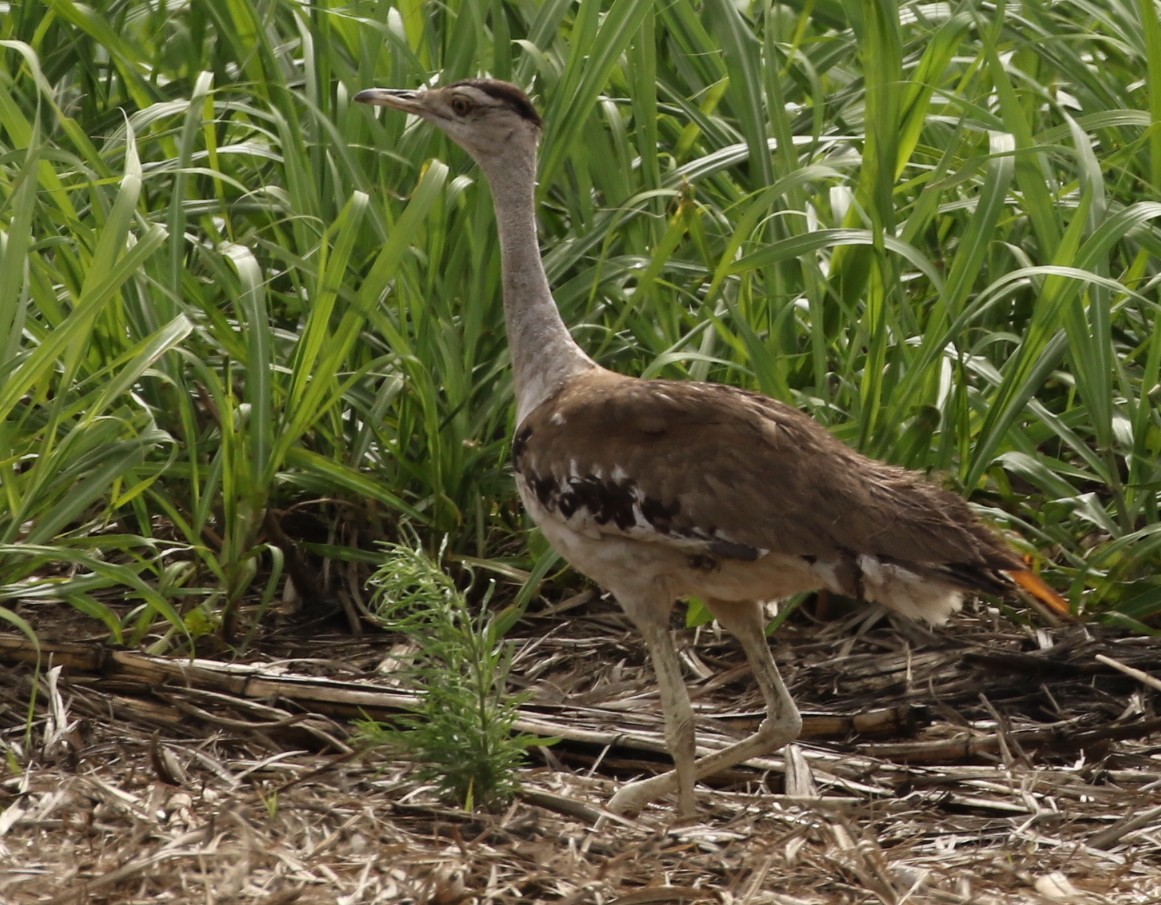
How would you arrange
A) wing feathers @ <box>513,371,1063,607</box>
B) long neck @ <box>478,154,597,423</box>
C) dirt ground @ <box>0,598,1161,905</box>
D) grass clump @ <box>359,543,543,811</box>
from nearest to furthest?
1. dirt ground @ <box>0,598,1161,905</box>
2. grass clump @ <box>359,543,543,811</box>
3. wing feathers @ <box>513,371,1063,607</box>
4. long neck @ <box>478,154,597,423</box>

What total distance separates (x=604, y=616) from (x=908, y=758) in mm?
992

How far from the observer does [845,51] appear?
5168 mm

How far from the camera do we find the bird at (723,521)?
3.54 metres

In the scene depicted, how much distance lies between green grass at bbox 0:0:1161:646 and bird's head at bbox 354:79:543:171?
0.52ft

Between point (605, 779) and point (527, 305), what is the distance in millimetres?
1168

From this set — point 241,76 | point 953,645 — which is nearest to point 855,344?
point 953,645

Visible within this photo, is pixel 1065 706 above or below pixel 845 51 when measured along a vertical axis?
below

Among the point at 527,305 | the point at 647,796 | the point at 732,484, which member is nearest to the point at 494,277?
the point at 527,305

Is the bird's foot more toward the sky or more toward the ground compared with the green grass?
more toward the ground

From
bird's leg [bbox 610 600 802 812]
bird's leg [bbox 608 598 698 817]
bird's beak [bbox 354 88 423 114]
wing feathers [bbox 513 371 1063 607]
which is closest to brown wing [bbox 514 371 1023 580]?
wing feathers [bbox 513 371 1063 607]

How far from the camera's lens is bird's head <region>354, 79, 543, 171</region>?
4.27 m

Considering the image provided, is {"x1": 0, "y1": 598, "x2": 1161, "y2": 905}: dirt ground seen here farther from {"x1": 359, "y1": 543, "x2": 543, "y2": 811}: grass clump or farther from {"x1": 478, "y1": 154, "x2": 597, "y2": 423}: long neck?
{"x1": 478, "y1": 154, "x2": 597, "y2": 423}: long neck

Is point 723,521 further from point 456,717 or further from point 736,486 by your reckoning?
point 456,717

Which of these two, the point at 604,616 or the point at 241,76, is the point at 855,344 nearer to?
the point at 604,616
